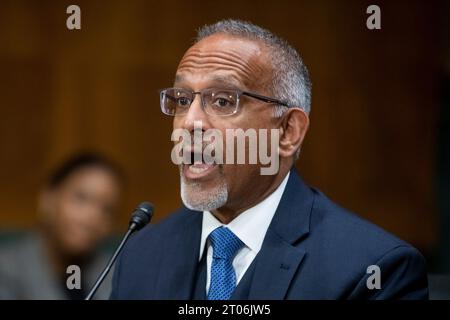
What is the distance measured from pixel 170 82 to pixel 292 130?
1.38m

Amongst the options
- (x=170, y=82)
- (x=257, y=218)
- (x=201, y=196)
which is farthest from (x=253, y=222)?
(x=170, y=82)

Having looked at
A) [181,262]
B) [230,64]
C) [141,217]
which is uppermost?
[230,64]

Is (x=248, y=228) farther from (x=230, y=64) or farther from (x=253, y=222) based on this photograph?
(x=230, y=64)

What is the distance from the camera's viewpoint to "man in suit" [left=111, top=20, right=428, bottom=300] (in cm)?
154

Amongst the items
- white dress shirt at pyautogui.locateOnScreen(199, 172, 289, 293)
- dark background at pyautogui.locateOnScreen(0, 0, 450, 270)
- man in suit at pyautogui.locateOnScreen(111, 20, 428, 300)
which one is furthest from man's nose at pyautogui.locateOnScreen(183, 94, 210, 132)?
dark background at pyautogui.locateOnScreen(0, 0, 450, 270)

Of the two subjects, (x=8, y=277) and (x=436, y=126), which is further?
(x=436, y=126)

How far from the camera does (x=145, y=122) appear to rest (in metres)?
3.06

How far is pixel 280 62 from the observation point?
1.64 meters

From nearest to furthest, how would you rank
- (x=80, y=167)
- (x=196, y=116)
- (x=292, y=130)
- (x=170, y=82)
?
(x=196, y=116)
(x=292, y=130)
(x=80, y=167)
(x=170, y=82)

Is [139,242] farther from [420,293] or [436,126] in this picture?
[436,126]

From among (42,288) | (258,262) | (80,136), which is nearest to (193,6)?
(80,136)

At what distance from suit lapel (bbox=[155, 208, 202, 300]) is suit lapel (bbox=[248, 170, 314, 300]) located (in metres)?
0.15

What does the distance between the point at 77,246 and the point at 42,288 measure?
0.53 feet
